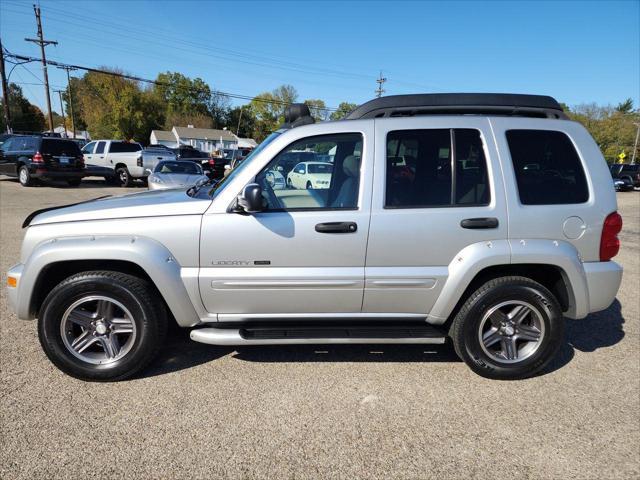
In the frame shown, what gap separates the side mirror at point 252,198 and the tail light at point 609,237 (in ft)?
8.56

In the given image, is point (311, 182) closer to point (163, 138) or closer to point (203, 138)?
point (163, 138)

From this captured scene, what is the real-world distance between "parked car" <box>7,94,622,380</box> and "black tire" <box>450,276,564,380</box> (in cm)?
1

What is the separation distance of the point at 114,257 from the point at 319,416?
1.79m

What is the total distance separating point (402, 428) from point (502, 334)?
1.20 meters

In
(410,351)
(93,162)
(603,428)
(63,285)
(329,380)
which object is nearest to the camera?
(603,428)

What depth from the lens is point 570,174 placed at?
3068mm

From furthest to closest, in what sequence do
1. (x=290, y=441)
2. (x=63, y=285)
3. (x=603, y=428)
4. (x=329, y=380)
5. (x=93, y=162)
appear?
(x=93, y=162)
(x=329, y=380)
(x=63, y=285)
(x=603, y=428)
(x=290, y=441)

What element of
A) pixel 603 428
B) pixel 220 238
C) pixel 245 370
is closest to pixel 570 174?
pixel 603 428

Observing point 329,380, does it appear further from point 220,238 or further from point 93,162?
point 93,162

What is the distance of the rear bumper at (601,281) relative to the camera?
10.0 feet

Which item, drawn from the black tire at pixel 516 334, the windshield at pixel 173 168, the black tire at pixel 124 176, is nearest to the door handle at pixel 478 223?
the black tire at pixel 516 334

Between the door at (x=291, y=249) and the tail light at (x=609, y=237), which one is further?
the tail light at (x=609, y=237)

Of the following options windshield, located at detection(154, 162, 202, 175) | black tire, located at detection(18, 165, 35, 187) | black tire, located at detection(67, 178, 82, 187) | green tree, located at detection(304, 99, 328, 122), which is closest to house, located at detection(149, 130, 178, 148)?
green tree, located at detection(304, 99, 328, 122)

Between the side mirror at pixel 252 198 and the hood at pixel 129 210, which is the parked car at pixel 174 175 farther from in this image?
the side mirror at pixel 252 198
